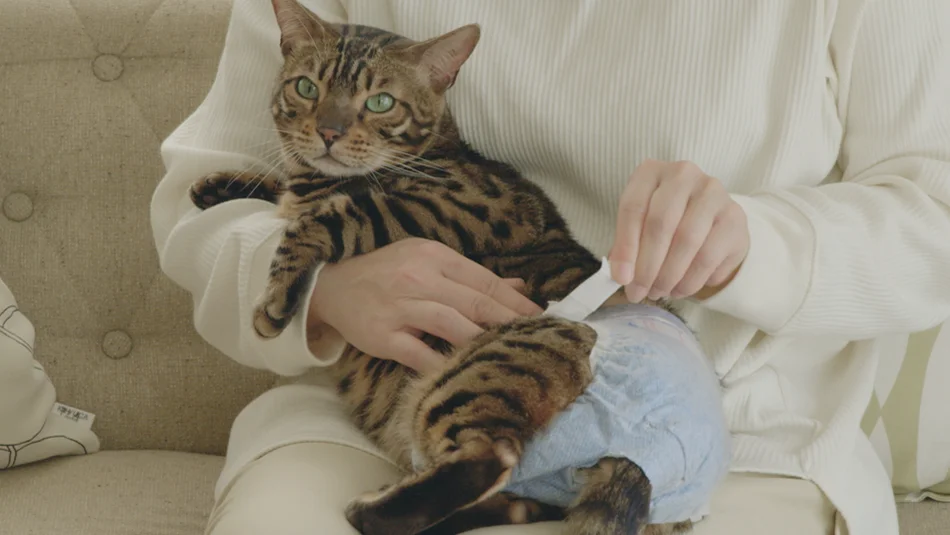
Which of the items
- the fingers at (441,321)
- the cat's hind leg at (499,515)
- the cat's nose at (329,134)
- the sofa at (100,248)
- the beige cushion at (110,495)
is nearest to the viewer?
the cat's hind leg at (499,515)

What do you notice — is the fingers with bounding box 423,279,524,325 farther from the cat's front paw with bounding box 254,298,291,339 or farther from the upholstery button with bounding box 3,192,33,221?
the upholstery button with bounding box 3,192,33,221

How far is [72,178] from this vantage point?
1676 mm

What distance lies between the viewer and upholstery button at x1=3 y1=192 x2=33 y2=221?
1670 millimetres

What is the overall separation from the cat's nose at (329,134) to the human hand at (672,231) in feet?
1.42

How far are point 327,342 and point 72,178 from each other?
75 centimetres

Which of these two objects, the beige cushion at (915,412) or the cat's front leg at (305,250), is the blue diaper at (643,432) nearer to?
the cat's front leg at (305,250)

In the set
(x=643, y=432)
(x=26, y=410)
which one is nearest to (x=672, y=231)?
(x=643, y=432)

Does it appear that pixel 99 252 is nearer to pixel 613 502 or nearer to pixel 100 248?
pixel 100 248

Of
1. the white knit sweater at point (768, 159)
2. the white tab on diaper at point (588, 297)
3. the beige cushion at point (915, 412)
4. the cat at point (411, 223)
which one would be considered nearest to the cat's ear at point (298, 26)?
the cat at point (411, 223)

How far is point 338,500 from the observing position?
0.94m

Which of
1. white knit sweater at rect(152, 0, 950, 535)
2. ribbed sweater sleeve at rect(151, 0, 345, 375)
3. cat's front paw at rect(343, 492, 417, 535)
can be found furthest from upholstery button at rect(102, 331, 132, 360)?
cat's front paw at rect(343, 492, 417, 535)

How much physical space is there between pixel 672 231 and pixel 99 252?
116cm

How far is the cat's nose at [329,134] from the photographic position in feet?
3.91

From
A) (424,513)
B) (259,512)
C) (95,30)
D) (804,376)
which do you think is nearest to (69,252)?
(95,30)
